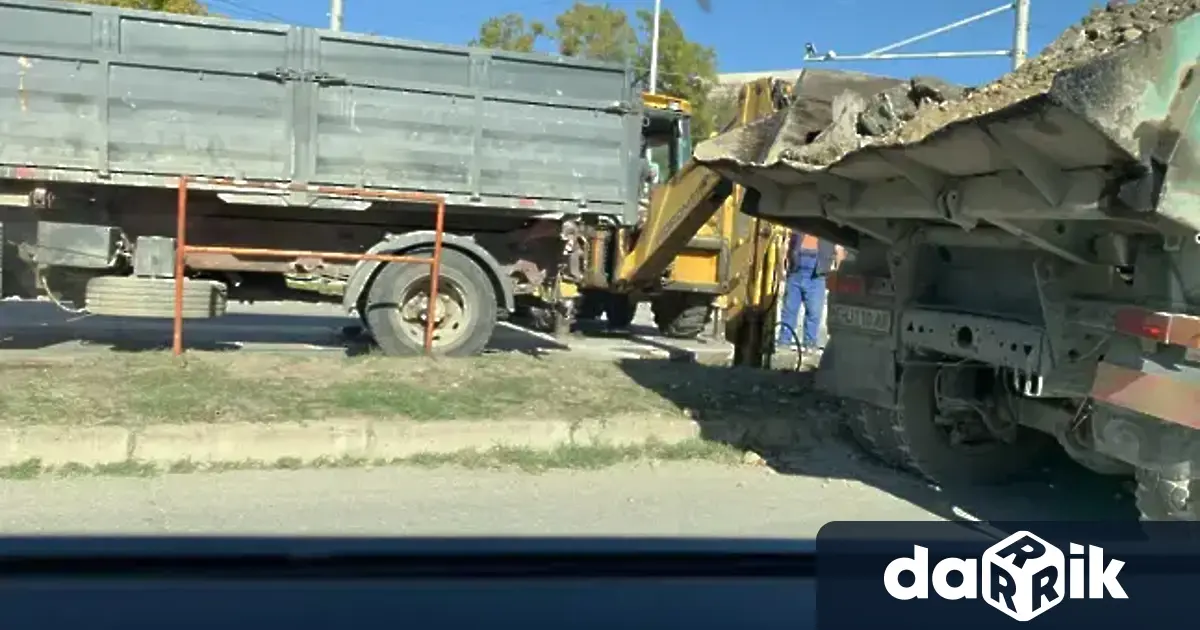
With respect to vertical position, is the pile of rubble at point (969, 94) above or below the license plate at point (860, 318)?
above

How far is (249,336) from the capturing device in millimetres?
11711

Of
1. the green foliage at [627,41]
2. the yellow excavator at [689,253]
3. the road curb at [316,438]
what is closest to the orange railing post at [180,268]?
the road curb at [316,438]

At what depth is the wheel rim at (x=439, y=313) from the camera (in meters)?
9.60

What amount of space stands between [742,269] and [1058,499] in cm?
435

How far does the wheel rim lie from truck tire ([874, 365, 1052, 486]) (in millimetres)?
4429

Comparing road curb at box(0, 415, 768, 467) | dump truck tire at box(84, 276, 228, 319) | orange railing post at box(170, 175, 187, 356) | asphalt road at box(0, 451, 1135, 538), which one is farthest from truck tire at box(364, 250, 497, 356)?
asphalt road at box(0, 451, 1135, 538)

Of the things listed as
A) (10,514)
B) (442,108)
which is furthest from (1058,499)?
(442,108)

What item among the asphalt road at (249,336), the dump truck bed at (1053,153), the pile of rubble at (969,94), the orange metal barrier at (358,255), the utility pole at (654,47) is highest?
the utility pole at (654,47)

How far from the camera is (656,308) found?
14305mm

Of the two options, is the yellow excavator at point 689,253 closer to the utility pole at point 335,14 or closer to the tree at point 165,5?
the utility pole at point 335,14

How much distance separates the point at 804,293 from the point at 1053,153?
8699 mm

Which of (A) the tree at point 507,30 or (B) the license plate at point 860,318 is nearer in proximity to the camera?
(B) the license plate at point 860,318

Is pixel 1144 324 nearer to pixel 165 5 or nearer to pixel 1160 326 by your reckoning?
pixel 1160 326

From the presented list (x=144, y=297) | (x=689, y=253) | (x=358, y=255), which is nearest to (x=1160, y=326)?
(x=358, y=255)
